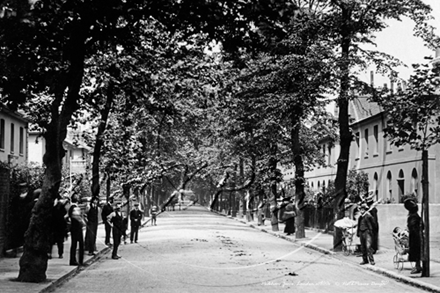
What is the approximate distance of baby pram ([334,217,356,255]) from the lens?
2398cm

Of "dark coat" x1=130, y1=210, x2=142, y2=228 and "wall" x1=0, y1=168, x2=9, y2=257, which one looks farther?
"dark coat" x1=130, y1=210, x2=142, y2=228

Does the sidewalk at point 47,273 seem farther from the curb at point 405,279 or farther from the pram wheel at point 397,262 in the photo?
the pram wheel at point 397,262

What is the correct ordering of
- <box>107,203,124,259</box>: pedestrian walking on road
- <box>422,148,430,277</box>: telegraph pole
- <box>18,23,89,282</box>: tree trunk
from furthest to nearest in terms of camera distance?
<box>107,203,124,259</box>: pedestrian walking on road, <box>422,148,430,277</box>: telegraph pole, <box>18,23,89,282</box>: tree trunk

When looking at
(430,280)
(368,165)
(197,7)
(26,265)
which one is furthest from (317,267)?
(368,165)

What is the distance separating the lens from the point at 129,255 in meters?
23.6

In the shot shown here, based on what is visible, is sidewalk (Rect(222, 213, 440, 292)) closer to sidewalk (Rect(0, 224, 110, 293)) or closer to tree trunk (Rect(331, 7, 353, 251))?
tree trunk (Rect(331, 7, 353, 251))

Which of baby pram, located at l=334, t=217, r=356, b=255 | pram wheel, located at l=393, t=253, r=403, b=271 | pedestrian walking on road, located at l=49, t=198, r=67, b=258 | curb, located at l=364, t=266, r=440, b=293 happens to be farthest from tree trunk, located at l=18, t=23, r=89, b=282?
baby pram, located at l=334, t=217, r=356, b=255

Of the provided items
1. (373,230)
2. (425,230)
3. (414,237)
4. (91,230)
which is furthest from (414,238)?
(91,230)

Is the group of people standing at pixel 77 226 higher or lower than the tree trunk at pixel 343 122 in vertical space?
lower

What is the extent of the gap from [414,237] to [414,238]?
0.02 meters

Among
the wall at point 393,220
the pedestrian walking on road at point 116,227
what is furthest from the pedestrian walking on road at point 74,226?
the wall at point 393,220

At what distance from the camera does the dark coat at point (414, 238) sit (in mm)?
16594

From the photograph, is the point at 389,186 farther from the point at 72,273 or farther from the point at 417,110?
the point at 72,273

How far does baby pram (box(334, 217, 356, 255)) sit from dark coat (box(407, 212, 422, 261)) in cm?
706
